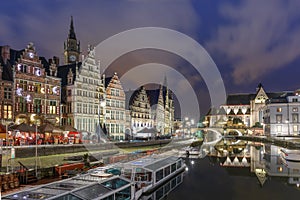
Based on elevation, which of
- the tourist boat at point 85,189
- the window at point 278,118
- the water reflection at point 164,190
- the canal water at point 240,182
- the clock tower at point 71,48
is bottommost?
the canal water at point 240,182

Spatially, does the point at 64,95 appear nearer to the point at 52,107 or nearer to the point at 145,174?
the point at 52,107

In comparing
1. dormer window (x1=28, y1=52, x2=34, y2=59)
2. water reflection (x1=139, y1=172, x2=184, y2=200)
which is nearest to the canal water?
water reflection (x1=139, y1=172, x2=184, y2=200)

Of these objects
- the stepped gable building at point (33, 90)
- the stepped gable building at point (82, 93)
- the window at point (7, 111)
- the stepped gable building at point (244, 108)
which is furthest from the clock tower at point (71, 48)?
the stepped gable building at point (244, 108)

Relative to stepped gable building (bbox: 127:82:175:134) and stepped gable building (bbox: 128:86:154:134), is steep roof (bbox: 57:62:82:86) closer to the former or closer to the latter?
A: stepped gable building (bbox: 127:82:175:134)

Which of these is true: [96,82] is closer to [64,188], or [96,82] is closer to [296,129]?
[64,188]

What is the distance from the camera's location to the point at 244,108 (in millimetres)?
128000

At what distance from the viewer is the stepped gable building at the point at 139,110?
69500mm

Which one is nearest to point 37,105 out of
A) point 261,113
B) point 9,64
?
point 9,64

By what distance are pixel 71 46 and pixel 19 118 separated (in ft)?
138

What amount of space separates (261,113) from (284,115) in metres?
28.8

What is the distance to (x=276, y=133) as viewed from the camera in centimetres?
8762

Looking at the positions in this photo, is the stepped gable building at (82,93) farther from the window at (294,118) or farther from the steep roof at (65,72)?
the window at (294,118)

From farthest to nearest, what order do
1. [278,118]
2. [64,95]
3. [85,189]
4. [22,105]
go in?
[278,118], [64,95], [22,105], [85,189]

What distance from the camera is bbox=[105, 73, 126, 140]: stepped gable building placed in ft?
188
